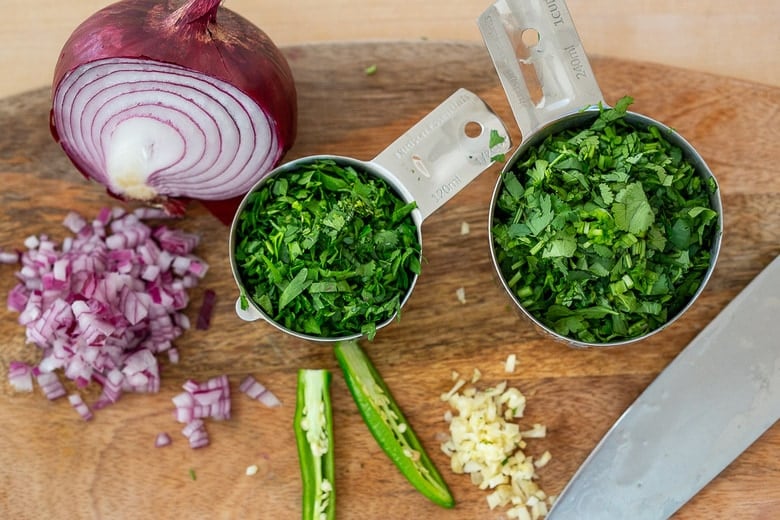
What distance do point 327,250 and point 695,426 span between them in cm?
107

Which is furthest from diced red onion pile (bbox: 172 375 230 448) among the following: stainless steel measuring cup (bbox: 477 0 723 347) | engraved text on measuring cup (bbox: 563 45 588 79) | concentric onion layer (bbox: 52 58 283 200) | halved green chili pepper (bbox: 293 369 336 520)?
engraved text on measuring cup (bbox: 563 45 588 79)

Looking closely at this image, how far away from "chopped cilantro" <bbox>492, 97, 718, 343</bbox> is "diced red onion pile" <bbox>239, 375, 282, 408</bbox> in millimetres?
728

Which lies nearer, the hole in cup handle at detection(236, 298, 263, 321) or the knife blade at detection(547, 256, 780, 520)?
the hole in cup handle at detection(236, 298, 263, 321)

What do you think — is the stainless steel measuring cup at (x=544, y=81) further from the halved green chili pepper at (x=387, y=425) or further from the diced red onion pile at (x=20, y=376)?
the diced red onion pile at (x=20, y=376)

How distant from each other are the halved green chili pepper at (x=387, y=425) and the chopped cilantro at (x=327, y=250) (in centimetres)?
19

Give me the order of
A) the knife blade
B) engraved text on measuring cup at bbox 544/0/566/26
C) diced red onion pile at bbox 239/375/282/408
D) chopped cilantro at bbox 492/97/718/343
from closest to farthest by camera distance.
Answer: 1. chopped cilantro at bbox 492/97/718/343
2. engraved text on measuring cup at bbox 544/0/566/26
3. the knife blade
4. diced red onion pile at bbox 239/375/282/408

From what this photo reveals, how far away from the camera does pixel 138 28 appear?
70.3 inches

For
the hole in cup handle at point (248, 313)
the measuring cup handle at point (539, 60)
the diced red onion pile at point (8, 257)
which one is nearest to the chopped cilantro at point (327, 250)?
the hole in cup handle at point (248, 313)

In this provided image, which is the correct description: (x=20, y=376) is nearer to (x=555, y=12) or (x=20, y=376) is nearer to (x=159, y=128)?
(x=159, y=128)

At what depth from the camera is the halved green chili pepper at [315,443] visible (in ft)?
6.57

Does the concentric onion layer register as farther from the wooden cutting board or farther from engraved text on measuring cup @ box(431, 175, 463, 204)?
engraved text on measuring cup @ box(431, 175, 463, 204)

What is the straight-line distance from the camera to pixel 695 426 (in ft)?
6.51

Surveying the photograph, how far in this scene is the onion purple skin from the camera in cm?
176

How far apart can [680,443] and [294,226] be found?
1.14m
